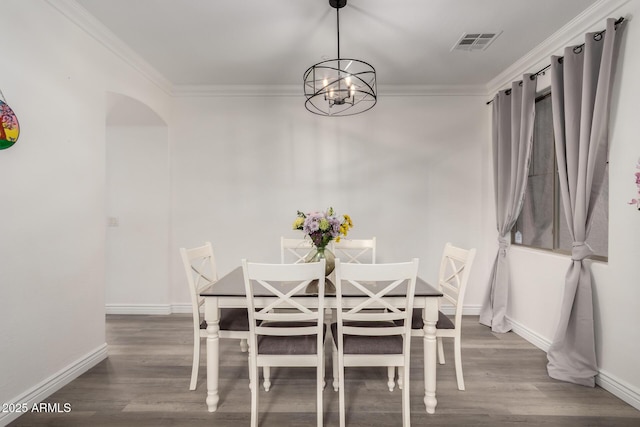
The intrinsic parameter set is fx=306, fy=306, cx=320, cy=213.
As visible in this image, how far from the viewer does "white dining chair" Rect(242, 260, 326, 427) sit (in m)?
1.64

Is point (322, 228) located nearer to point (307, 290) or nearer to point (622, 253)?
point (307, 290)

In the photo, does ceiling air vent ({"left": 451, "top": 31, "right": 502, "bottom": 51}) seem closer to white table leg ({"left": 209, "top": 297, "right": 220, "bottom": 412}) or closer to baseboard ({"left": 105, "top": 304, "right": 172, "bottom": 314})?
white table leg ({"left": 209, "top": 297, "right": 220, "bottom": 412})

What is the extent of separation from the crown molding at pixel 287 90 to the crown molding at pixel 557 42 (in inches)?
13.1

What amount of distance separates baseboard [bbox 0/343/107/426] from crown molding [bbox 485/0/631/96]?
15.2 ft

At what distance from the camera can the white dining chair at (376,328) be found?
5.38ft

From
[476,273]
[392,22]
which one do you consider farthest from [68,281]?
[476,273]

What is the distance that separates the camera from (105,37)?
102 inches

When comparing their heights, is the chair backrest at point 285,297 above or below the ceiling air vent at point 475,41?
below

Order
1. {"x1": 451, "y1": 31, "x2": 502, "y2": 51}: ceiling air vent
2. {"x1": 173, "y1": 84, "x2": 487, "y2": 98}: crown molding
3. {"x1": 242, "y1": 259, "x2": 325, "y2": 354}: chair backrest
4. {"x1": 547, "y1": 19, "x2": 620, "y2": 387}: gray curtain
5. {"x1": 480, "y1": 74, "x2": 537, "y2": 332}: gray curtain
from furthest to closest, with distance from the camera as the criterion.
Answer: {"x1": 173, "y1": 84, "x2": 487, "y2": 98}: crown molding, {"x1": 480, "y1": 74, "x2": 537, "y2": 332}: gray curtain, {"x1": 451, "y1": 31, "x2": 502, "y2": 51}: ceiling air vent, {"x1": 547, "y1": 19, "x2": 620, "y2": 387}: gray curtain, {"x1": 242, "y1": 259, "x2": 325, "y2": 354}: chair backrest

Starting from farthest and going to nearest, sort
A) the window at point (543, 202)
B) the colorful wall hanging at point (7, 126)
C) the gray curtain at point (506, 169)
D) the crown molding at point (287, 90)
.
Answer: the crown molding at point (287, 90)
the gray curtain at point (506, 169)
the window at point (543, 202)
the colorful wall hanging at point (7, 126)

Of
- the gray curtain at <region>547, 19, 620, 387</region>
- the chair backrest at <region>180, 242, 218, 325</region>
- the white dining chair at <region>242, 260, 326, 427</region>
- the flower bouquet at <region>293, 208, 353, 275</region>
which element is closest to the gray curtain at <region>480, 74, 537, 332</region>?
the gray curtain at <region>547, 19, 620, 387</region>

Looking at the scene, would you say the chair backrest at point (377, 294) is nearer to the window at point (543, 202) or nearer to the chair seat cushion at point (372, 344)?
the chair seat cushion at point (372, 344)

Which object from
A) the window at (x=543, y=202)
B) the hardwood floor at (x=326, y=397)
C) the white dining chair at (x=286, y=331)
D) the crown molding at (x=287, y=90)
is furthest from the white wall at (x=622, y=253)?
the white dining chair at (x=286, y=331)

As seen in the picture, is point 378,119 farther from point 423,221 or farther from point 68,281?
point 68,281
